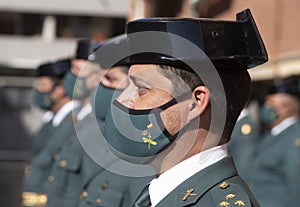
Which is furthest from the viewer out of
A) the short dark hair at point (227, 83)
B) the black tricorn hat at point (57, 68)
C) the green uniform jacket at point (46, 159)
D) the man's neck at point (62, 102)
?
the black tricorn hat at point (57, 68)

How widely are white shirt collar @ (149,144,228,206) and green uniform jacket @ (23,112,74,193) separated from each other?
2578 mm

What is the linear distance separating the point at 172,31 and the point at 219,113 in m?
0.25

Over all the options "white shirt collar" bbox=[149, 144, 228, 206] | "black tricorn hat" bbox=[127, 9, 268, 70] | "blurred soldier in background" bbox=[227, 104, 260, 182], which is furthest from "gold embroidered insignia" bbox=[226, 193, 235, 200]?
"blurred soldier in background" bbox=[227, 104, 260, 182]

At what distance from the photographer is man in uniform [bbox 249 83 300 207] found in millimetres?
5051

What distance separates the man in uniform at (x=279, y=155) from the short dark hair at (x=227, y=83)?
323 centimetres

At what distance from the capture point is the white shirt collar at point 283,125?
18.0ft

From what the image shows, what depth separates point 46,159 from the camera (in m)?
4.75

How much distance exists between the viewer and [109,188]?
3023mm

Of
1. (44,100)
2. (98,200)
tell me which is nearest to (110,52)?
(98,200)

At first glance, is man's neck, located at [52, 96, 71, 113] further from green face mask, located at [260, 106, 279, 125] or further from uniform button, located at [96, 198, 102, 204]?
uniform button, located at [96, 198, 102, 204]

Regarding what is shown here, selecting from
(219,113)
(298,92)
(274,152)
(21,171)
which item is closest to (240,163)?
(274,152)

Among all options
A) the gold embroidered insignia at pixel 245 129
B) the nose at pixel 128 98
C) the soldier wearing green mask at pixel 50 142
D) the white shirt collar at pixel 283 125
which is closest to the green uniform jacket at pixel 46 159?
the soldier wearing green mask at pixel 50 142

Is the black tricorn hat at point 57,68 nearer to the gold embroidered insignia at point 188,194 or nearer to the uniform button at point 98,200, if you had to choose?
the uniform button at point 98,200

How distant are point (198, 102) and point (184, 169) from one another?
18 cm
